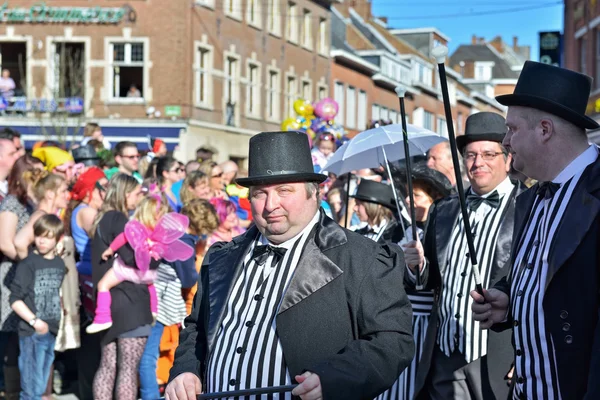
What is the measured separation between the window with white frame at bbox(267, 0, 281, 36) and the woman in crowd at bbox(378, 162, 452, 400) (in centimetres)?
3043

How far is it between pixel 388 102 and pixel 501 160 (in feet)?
148

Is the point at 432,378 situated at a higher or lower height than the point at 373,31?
lower

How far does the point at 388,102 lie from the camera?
165ft

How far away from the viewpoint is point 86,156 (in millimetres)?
11133

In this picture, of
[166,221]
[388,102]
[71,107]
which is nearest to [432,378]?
[166,221]

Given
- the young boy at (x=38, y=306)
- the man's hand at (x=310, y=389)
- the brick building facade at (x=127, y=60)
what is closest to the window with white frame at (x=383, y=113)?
the brick building facade at (x=127, y=60)

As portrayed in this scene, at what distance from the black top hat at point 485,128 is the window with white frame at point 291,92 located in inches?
1269

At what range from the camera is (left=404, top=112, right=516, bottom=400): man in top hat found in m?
5.25

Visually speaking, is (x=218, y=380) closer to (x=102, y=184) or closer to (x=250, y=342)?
(x=250, y=342)

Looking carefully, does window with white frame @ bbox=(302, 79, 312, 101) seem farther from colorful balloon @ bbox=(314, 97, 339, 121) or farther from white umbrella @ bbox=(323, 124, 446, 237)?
white umbrella @ bbox=(323, 124, 446, 237)

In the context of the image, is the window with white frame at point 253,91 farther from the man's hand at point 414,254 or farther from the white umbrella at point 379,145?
the man's hand at point 414,254

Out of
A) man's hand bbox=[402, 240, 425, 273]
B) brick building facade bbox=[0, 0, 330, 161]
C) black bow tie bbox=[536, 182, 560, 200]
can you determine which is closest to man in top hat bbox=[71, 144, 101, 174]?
man's hand bbox=[402, 240, 425, 273]

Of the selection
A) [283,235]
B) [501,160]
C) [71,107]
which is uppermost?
[71,107]

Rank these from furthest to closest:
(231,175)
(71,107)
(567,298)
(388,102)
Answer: (388,102) < (71,107) < (231,175) < (567,298)
